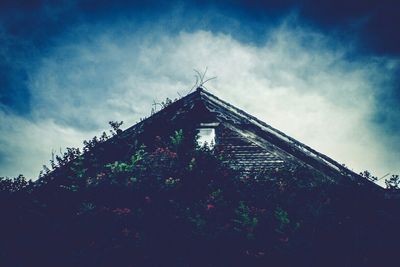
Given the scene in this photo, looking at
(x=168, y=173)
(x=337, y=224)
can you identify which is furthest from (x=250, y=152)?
(x=337, y=224)

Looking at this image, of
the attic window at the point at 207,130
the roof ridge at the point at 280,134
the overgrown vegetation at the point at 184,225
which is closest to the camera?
the overgrown vegetation at the point at 184,225

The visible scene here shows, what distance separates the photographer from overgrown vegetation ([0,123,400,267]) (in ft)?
12.1

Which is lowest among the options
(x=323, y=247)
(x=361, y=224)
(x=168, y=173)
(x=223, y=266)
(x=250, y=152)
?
(x=223, y=266)

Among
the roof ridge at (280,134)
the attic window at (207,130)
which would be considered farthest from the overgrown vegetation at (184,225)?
the attic window at (207,130)

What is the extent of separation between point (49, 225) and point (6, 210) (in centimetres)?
76

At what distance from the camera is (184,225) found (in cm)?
420

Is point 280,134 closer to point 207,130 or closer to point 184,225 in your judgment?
point 207,130

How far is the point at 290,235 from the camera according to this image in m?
3.84

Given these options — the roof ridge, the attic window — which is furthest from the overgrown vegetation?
the attic window

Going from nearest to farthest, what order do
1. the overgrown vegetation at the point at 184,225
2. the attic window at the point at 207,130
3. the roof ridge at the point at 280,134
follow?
the overgrown vegetation at the point at 184,225, the roof ridge at the point at 280,134, the attic window at the point at 207,130

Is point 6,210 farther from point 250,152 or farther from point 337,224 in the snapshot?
point 250,152

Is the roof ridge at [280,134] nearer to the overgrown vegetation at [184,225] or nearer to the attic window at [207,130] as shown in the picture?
the attic window at [207,130]

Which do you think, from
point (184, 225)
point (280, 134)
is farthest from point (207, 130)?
point (184, 225)

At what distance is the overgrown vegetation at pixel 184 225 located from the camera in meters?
3.69
